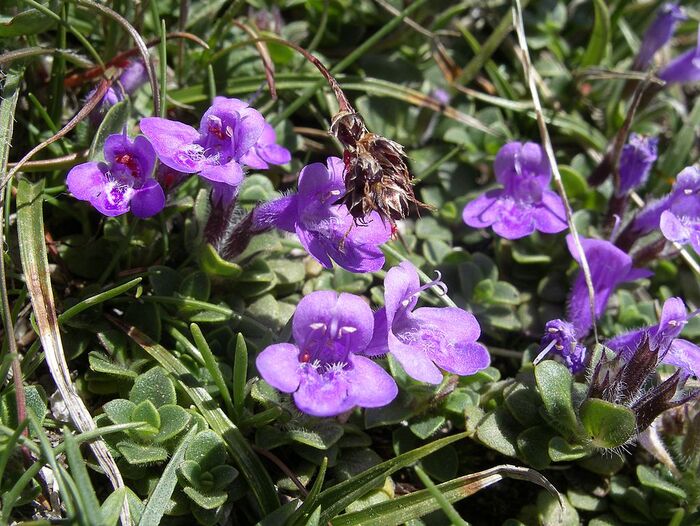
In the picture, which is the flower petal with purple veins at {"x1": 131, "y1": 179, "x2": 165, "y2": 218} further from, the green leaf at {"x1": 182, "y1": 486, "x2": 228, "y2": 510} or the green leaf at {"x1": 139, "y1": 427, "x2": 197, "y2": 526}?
the green leaf at {"x1": 182, "y1": 486, "x2": 228, "y2": 510}

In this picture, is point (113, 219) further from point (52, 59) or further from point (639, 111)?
point (639, 111)

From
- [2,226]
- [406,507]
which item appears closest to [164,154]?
[2,226]

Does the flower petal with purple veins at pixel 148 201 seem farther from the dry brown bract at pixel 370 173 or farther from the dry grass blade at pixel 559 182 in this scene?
the dry grass blade at pixel 559 182

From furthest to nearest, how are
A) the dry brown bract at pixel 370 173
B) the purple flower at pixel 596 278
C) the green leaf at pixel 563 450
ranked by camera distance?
1. the purple flower at pixel 596 278
2. the green leaf at pixel 563 450
3. the dry brown bract at pixel 370 173

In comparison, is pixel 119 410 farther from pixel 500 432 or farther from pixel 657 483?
pixel 657 483

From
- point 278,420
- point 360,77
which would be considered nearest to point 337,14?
point 360,77

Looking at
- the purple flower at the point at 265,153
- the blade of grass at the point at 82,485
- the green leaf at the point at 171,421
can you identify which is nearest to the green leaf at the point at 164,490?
the green leaf at the point at 171,421

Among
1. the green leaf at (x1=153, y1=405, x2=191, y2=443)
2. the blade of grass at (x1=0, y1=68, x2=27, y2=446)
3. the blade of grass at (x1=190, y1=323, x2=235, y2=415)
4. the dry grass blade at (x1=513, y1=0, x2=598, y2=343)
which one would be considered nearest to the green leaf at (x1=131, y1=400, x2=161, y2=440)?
the green leaf at (x1=153, y1=405, x2=191, y2=443)
